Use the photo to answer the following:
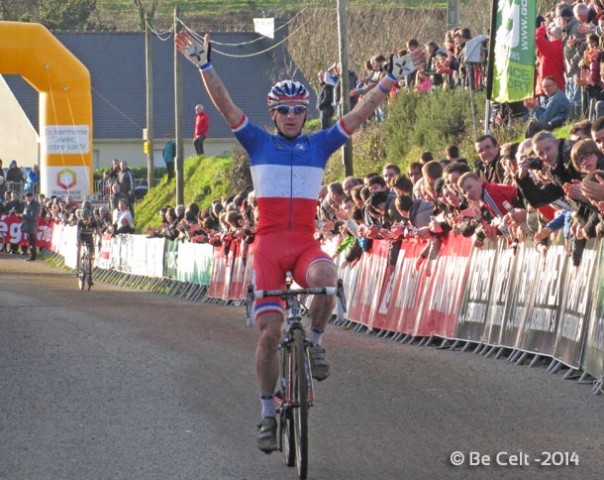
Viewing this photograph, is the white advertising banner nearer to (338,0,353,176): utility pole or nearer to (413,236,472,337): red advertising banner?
(338,0,353,176): utility pole

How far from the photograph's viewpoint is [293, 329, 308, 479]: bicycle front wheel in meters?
8.20

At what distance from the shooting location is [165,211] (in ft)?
104

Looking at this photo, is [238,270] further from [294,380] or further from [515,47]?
[294,380]

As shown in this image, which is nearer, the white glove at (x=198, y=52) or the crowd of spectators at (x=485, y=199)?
the white glove at (x=198, y=52)

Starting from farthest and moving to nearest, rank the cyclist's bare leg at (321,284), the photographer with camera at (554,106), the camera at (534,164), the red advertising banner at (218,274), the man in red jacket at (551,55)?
the red advertising banner at (218,274), the man in red jacket at (551,55), the photographer with camera at (554,106), the camera at (534,164), the cyclist's bare leg at (321,284)

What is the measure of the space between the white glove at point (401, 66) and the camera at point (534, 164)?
11.6 feet

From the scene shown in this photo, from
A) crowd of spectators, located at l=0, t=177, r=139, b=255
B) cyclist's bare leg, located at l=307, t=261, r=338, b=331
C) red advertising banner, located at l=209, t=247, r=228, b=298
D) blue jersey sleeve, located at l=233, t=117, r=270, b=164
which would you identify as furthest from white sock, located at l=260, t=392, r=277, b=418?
crowd of spectators, located at l=0, t=177, r=139, b=255

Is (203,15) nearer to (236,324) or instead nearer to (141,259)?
(141,259)

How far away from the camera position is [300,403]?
8336 millimetres

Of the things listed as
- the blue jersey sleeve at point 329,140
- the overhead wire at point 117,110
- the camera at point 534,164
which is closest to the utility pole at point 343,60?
the camera at point 534,164

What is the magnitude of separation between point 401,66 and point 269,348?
7.06ft

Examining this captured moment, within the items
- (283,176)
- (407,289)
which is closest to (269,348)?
(283,176)

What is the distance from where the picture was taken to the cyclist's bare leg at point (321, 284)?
349 inches

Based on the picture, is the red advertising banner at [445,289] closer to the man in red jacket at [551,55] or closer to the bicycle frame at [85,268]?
the man in red jacket at [551,55]
